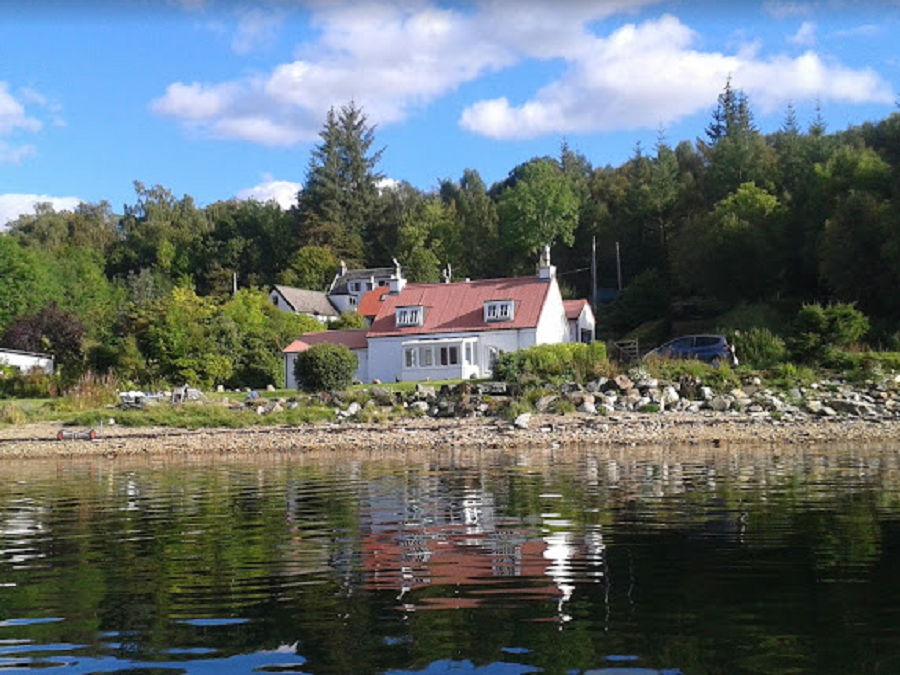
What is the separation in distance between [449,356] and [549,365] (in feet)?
42.5

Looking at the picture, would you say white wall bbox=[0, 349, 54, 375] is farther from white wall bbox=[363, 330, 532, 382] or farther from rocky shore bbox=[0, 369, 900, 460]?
rocky shore bbox=[0, 369, 900, 460]

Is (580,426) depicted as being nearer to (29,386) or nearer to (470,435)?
(470,435)

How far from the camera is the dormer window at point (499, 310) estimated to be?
46688mm

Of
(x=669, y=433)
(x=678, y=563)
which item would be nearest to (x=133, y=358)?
(x=669, y=433)

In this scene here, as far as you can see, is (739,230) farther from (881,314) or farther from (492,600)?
(492,600)

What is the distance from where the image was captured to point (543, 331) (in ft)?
153

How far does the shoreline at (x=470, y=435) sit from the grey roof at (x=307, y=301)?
146ft

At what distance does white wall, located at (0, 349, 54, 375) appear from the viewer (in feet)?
165

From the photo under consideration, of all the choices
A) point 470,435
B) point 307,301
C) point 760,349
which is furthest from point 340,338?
point 470,435

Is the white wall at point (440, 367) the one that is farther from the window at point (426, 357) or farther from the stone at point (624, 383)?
the stone at point (624, 383)

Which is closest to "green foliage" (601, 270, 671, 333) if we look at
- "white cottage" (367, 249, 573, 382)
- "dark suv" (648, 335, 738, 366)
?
"white cottage" (367, 249, 573, 382)

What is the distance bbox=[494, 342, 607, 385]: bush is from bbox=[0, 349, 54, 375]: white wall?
91.0 feet

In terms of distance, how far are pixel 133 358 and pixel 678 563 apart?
124 ft

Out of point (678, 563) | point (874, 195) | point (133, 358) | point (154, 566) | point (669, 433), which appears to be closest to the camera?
point (678, 563)
